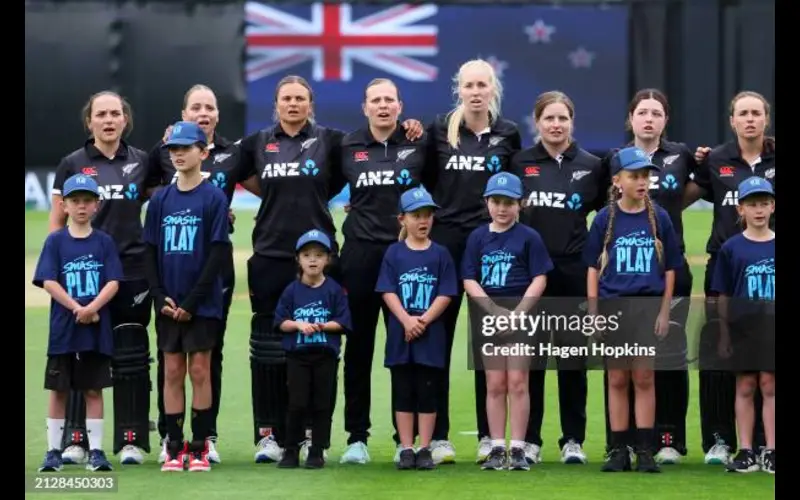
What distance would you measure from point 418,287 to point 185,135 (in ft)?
4.96

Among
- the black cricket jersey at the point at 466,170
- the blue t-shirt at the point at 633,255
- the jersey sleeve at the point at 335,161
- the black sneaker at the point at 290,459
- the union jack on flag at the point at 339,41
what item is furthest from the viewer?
the union jack on flag at the point at 339,41

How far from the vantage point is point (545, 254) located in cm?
990

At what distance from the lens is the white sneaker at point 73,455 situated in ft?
32.7

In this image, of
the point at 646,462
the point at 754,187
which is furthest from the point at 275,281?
the point at 754,187

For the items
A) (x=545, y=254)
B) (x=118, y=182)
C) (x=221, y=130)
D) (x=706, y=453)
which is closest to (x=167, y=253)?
(x=118, y=182)

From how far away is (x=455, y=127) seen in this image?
10.3 metres

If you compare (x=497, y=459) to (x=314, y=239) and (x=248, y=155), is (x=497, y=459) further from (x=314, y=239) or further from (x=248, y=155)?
(x=248, y=155)

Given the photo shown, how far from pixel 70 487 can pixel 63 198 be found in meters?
1.68

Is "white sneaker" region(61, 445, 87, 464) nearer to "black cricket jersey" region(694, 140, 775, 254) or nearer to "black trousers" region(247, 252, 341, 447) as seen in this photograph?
"black trousers" region(247, 252, 341, 447)

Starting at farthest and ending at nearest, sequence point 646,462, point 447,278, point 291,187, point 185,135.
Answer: point 291,187 < point 447,278 < point 185,135 < point 646,462

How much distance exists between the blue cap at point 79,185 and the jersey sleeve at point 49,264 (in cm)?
25

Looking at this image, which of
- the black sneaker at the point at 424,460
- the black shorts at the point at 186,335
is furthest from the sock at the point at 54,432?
the black sneaker at the point at 424,460

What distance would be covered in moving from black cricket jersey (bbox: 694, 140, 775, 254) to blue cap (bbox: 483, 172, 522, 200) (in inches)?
48.5

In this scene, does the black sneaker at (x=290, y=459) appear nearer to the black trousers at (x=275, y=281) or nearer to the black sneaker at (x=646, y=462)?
the black trousers at (x=275, y=281)
